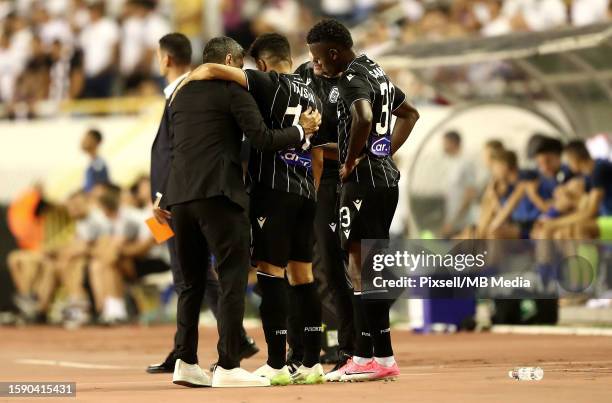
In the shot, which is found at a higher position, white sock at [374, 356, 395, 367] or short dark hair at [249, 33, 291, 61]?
short dark hair at [249, 33, 291, 61]

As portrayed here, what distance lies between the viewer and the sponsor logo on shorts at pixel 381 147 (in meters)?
8.61

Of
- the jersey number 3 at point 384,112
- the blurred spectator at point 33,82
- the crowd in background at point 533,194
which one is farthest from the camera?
the blurred spectator at point 33,82

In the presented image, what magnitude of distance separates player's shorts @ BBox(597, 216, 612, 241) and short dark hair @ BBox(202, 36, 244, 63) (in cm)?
785

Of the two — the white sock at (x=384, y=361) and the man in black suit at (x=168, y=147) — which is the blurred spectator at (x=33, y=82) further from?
the white sock at (x=384, y=361)

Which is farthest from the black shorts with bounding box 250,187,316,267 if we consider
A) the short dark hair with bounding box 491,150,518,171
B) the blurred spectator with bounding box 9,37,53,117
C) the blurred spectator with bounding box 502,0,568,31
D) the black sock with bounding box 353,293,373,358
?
the blurred spectator with bounding box 9,37,53,117

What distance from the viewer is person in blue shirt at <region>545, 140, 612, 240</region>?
50.7 feet

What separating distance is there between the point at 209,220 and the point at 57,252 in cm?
1262

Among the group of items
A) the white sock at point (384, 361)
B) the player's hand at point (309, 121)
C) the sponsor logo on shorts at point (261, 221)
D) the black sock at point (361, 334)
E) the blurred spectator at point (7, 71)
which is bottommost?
the white sock at point (384, 361)

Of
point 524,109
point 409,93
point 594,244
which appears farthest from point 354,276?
point 409,93

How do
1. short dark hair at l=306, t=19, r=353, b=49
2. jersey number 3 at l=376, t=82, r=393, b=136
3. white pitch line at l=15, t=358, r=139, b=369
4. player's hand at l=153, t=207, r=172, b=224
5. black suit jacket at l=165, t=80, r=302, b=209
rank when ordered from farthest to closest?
white pitch line at l=15, t=358, r=139, b=369 → player's hand at l=153, t=207, r=172, b=224 → jersey number 3 at l=376, t=82, r=393, b=136 → short dark hair at l=306, t=19, r=353, b=49 → black suit jacket at l=165, t=80, r=302, b=209

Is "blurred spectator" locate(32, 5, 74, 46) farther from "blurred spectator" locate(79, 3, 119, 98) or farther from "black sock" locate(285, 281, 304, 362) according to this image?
"black sock" locate(285, 281, 304, 362)

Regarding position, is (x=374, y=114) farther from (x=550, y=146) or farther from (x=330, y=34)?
(x=550, y=146)

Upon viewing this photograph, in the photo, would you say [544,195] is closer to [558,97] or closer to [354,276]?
[558,97]

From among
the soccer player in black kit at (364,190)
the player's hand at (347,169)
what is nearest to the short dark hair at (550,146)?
the soccer player in black kit at (364,190)
